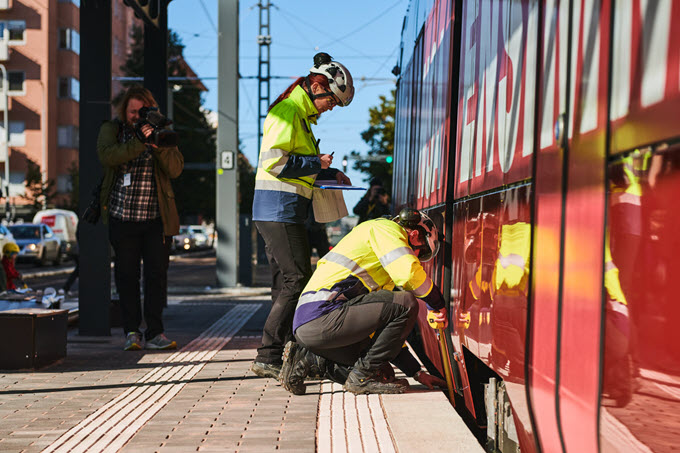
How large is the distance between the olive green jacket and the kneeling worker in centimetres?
238

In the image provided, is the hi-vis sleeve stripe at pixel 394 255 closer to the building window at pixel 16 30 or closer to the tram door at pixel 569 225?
the tram door at pixel 569 225

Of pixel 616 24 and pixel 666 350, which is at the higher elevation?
pixel 616 24

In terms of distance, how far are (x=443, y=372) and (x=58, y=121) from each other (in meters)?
55.8

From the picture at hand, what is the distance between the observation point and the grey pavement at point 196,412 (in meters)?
3.95

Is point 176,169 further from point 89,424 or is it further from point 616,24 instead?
point 616,24

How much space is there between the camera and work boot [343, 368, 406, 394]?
5055 mm

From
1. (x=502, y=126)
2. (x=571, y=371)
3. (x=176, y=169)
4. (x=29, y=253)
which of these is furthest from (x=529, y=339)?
(x=29, y=253)

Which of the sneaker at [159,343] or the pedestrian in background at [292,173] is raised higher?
the pedestrian in background at [292,173]

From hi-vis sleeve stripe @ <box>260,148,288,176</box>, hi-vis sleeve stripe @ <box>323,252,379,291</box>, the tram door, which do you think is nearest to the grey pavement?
hi-vis sleeve stripe @ <box>323,252,379,291</box>

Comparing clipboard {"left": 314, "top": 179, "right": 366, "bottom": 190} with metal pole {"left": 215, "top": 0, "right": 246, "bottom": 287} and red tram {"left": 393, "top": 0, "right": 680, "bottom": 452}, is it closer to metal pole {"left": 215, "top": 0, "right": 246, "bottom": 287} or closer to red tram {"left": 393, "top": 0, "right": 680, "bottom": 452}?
red tram {"left": 393, "top": 0, "right": 680, "bottom": 452}

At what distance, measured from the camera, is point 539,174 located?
286 cm

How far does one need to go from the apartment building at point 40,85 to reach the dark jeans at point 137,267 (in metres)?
48.5

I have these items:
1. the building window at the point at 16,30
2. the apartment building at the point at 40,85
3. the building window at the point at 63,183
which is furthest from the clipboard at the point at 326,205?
the building window at the point at 63,183

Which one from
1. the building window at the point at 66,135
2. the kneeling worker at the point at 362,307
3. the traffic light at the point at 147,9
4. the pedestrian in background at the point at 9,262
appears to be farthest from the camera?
the building window at the point at 66,135
